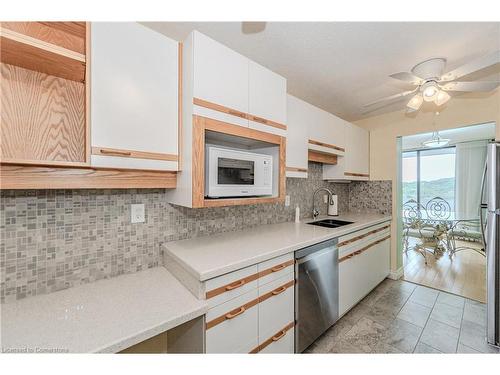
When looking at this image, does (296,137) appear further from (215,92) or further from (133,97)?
(133,97)

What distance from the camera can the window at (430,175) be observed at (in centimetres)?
512

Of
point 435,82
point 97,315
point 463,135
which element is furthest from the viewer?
point 463,135

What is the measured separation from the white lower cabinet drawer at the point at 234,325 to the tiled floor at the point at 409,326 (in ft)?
2.55

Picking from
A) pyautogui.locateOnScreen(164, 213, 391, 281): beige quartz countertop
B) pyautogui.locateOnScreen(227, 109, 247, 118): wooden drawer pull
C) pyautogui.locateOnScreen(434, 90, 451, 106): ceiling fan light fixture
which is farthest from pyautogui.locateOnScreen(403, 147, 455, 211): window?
pyautogui.locateOnScreen(227, 109, 247, 118): wooden drawer pull

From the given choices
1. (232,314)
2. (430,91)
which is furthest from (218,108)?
(430,91)

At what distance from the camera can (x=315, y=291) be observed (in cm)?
166

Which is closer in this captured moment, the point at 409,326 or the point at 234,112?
the point at 234,112

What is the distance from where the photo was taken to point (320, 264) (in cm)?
170

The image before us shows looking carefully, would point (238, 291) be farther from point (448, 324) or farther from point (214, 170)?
point (448, 324)

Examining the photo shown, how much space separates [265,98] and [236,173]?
2.02ft

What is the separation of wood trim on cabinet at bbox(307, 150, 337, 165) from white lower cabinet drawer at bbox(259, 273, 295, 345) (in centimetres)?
139
